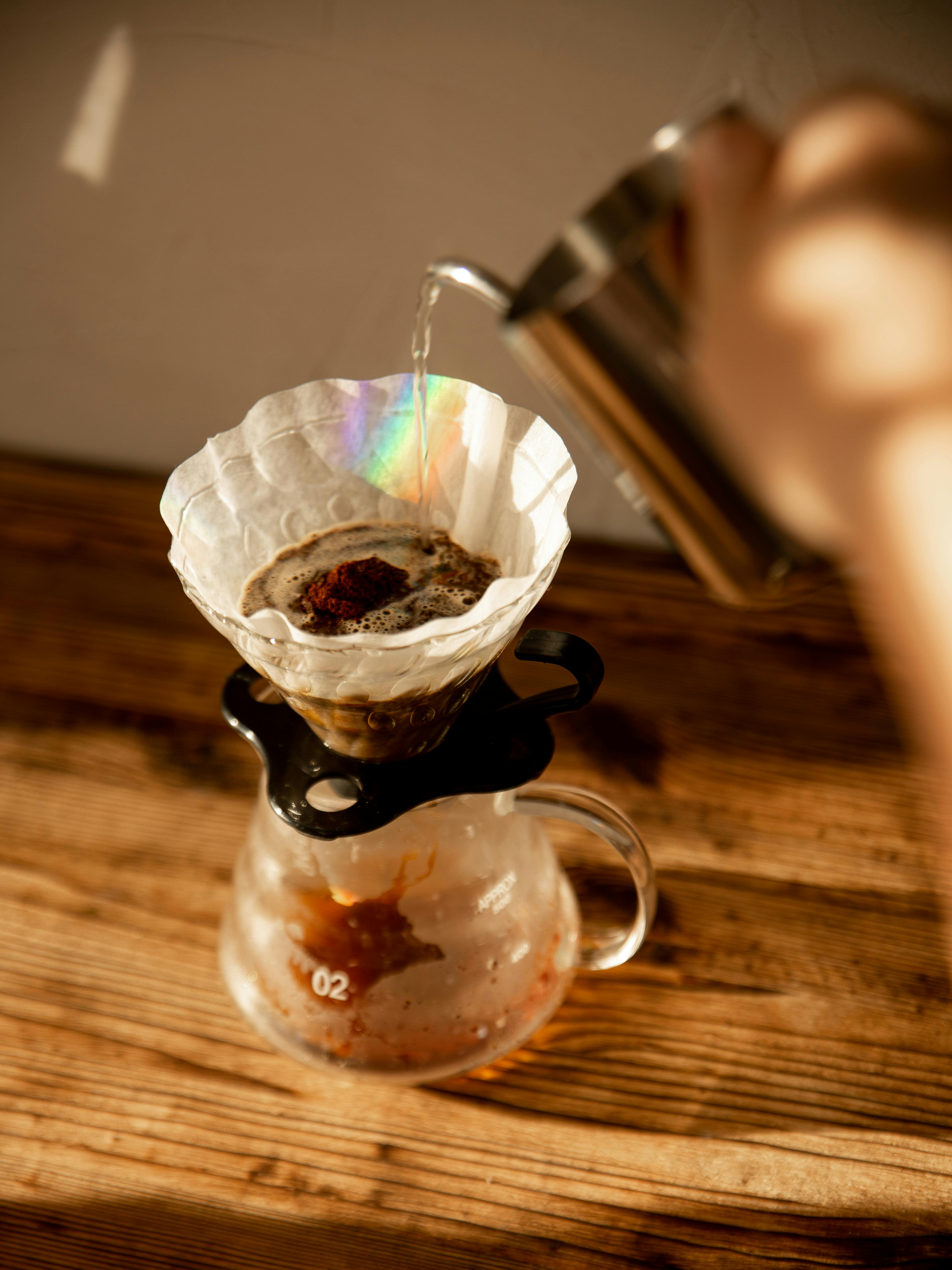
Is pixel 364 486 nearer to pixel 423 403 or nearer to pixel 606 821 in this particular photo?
pixel 423 403

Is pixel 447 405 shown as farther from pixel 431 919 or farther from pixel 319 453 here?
pixel 431 919

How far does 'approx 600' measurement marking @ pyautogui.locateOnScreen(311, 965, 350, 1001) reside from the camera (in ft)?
1.70

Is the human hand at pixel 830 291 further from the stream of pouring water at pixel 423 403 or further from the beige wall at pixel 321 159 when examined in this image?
the beige wall at pixel 321 159

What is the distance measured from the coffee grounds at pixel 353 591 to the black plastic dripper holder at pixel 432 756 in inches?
2.4

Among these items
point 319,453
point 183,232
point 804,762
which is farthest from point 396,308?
point 804,762

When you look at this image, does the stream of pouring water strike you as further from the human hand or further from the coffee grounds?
the human hand

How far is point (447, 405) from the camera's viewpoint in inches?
20.1

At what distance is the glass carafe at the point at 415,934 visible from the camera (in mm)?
515

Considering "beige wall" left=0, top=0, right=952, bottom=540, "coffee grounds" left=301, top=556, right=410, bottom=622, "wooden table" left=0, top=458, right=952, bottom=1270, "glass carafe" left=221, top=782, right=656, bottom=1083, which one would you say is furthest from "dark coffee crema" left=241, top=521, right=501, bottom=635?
"beige wall" left=0, top=0, right=952, bottom=540

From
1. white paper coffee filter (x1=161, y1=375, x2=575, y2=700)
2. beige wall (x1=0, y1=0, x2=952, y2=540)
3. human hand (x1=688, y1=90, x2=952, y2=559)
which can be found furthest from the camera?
beige wall (x1=0, y1=0, x2=952, y2=540)

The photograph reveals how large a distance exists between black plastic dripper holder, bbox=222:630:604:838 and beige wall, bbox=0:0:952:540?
1.57 ft

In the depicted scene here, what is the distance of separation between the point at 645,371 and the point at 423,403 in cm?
23

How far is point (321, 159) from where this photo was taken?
809mm

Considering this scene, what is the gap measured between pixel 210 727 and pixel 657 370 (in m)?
0.56
